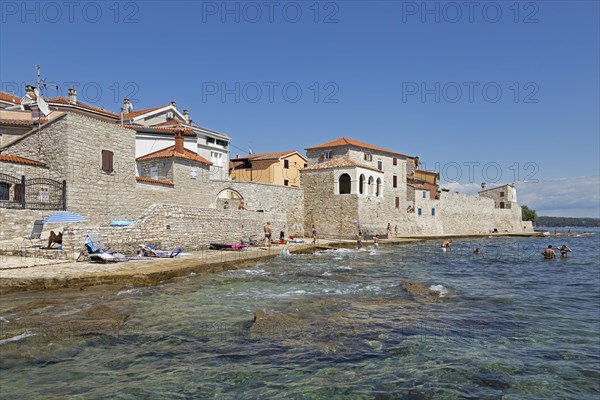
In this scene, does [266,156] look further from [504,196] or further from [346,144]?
[504,196]

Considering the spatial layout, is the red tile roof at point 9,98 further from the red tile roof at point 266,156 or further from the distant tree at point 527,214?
the distant tree at point 527,214

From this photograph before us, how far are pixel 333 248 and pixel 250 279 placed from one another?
15.3 m

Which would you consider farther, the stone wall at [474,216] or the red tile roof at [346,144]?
the stone wall at [474,216]

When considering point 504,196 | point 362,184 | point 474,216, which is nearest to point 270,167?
point 362,184

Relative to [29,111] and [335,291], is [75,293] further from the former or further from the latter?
[29,111]

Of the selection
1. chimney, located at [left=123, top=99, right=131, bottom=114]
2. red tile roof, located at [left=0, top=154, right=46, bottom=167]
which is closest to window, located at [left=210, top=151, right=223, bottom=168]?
chimney, located at [left=123, top=99, right=131, bottom=114]

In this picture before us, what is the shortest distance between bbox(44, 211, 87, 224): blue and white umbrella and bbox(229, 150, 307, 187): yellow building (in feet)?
94.6

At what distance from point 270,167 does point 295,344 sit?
4024 cm

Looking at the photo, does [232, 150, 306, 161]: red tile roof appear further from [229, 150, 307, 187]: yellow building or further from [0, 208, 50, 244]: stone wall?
[0, 208, 50, 244]: stone wall

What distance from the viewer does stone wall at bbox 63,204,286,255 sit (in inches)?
658

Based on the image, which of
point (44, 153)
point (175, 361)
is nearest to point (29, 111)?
point (44, 153)

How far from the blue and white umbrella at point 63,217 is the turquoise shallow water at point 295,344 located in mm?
7544

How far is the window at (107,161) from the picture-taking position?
21250 mm

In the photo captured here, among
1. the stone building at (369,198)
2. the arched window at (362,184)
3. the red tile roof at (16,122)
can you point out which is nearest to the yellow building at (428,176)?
the stone building at (369,198)
